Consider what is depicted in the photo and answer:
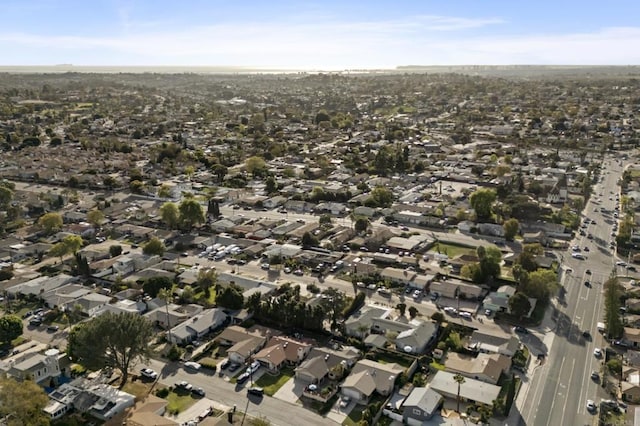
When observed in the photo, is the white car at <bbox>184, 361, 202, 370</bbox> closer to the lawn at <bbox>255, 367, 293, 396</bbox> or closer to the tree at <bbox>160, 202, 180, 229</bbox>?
the lawn at <bbox>255, 367, 293, 396</bbox>

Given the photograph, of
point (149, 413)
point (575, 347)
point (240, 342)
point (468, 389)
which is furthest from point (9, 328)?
point (575, 347)

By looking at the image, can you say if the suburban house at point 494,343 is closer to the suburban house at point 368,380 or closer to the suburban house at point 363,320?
the suburban house at point 368,380

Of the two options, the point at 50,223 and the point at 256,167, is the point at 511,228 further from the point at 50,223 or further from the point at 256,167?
the point at 50,223

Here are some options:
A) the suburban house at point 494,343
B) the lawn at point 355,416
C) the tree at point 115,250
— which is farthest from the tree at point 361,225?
the lawn at point 355,416

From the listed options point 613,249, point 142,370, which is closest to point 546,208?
point 613,249

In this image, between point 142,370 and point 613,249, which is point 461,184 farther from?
point 142,370

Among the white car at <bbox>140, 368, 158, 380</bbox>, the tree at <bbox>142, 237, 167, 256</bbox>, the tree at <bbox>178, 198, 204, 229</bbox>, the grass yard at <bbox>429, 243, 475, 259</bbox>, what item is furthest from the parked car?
the tree at <bbox>178, 198, 204, 229</bbox>
